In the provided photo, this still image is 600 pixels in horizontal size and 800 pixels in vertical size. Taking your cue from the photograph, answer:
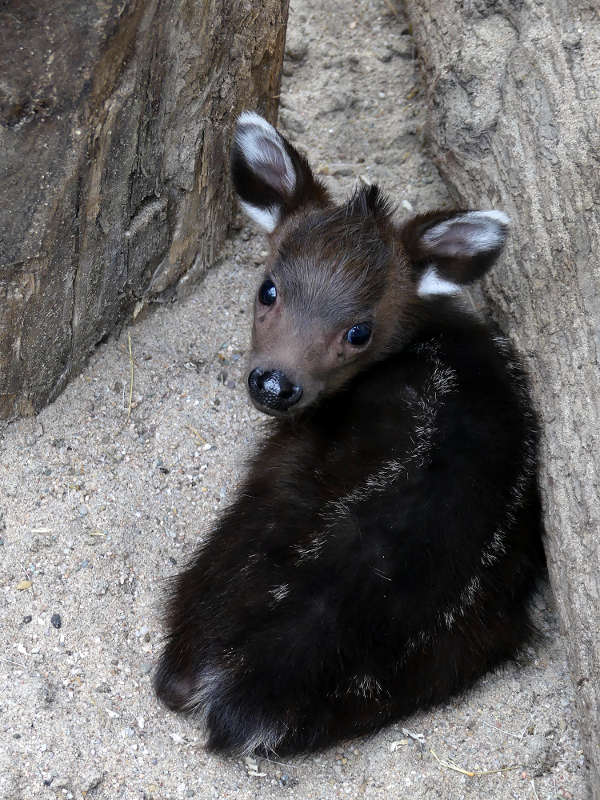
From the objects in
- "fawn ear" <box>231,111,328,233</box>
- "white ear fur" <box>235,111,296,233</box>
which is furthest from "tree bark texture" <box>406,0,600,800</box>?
"white ear fur" <box>235,111,296,233</box>

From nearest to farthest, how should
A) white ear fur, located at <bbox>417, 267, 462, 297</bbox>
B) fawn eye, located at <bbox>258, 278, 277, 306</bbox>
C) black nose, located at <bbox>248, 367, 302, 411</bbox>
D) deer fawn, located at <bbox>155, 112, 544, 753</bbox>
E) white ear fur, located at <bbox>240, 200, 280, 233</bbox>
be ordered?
deer fawn, located at <bbox>155, 112, 544, 753</bbox> < black nose, located at <bbox>248, 367, 302, 411</bbox> < fawn eye, located at <bbox>258, 278, 277, 306</bbox> < white ear fur, located at <bbox>417, 267, 462, 297</bbox> < white ear fur, located at <bbox>240, 200, 280, 233</bbox>

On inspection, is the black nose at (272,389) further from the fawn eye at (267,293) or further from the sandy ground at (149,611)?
the sandy ground at (149,611)

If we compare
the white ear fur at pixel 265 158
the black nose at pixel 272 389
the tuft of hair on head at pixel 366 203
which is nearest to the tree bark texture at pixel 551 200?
the tuft of hair on head at pixel 366 203

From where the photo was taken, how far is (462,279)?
466 cm

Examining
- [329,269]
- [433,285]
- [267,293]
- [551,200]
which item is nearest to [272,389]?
[267,293]

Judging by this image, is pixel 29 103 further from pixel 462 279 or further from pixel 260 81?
pixel 462 279

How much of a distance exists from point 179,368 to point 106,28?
209 centimetres

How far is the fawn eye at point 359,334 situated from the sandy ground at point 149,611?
2.86ft

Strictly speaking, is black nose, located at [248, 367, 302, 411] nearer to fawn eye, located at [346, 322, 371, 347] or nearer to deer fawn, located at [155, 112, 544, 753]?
deer fawn, located at [155, 112, 544, 753]

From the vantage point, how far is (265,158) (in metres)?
4.73

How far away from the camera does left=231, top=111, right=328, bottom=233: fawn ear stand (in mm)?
4613

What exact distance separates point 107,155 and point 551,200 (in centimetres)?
215

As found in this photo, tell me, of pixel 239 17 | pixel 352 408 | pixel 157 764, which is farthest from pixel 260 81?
pixel 157 764

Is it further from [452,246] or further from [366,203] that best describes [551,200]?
[366,203]
